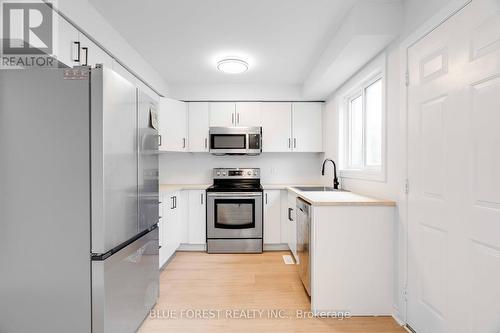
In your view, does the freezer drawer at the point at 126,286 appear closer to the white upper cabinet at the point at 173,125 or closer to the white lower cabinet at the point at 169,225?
the white lower cabinet at the point at 169,225

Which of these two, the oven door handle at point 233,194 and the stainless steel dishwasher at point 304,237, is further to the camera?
the oven door handle at point 233,194

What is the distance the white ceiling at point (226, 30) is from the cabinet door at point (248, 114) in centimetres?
70

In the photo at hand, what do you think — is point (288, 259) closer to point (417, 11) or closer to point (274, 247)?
point (274, 247)

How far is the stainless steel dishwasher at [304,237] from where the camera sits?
2.15 meters

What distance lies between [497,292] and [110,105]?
2209mm

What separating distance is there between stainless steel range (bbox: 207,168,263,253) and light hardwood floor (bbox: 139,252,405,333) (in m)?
0.25

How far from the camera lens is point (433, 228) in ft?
5.29

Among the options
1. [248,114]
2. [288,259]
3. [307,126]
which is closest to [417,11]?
[307,126]

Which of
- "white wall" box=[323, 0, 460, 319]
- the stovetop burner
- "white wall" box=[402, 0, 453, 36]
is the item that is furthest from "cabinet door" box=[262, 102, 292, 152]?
"white wall" box=[402, 0, 453, 36]

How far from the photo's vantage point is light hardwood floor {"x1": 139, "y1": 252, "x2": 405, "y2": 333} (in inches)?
74.9

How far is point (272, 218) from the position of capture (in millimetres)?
3623

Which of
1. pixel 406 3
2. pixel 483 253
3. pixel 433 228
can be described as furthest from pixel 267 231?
pixel 406 3

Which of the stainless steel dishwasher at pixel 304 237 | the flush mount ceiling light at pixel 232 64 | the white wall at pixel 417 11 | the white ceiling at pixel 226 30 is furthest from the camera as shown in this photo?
the flush mount ceiling light at pixel 232 64

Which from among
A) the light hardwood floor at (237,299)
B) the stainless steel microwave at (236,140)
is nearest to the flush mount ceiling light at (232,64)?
the stainless steel microwave at (236,140)
